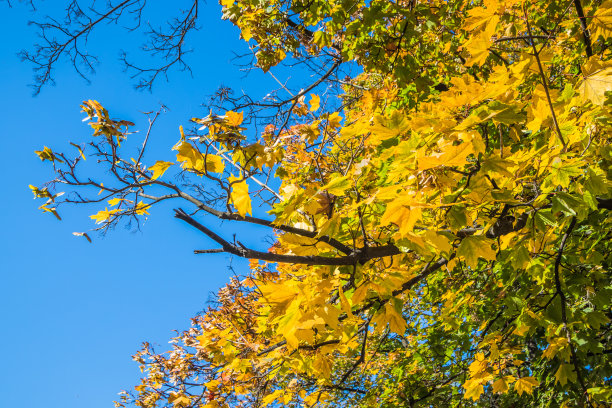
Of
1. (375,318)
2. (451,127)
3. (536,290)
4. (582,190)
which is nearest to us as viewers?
(451,127)

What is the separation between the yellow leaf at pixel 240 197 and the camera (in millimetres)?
1363

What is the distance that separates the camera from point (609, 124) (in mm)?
1857

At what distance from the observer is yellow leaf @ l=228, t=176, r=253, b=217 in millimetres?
1363

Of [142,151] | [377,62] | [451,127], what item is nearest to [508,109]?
[451,127]

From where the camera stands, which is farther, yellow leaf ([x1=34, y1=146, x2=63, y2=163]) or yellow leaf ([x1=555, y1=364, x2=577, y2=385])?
yellow leaf ([x1=555, y1=364, x2=577, y2=385])

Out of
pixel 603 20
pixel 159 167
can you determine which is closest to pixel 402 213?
pixel 159 167

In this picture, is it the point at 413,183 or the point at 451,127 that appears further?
the point at 451,127

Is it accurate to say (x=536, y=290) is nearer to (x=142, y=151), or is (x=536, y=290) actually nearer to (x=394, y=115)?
(x=394, y=115)

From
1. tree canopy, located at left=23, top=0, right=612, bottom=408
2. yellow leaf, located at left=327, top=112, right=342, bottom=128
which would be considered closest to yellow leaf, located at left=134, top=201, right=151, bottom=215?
tree canopy, located at left=23, top=0, right=612, bottom=408

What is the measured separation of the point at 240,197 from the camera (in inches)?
55.3

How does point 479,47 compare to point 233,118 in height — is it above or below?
above

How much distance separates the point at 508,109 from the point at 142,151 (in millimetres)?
1449

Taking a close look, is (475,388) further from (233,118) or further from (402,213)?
(233,118)

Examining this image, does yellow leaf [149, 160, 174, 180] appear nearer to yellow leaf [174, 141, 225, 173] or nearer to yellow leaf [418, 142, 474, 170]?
yellow leaf [174, 141, 225, 173]
